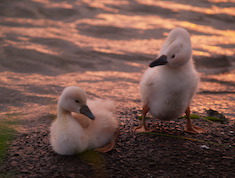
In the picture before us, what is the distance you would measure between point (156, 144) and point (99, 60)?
5.58m

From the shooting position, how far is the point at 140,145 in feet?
13.9

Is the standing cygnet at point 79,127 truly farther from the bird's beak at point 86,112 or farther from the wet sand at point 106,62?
the wet sand at point 106,62

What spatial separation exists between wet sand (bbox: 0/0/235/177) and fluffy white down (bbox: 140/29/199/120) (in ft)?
1.05

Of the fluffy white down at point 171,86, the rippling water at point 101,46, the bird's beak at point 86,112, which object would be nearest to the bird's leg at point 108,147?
the bird's beak at point 86,112

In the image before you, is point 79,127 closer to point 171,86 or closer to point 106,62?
point 171,86

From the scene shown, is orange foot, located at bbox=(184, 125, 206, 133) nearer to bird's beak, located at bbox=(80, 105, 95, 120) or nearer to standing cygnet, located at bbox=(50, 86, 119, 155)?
standing cygnet, located at bbox=(50, 86, 119, 155)

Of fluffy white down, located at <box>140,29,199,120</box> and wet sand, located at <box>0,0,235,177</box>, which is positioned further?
fluffy white down, located at <box>140,29,199,120</box>

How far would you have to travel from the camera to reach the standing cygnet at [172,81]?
14.4 feet

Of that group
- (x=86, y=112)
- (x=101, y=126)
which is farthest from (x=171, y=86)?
(x=86, y=112)

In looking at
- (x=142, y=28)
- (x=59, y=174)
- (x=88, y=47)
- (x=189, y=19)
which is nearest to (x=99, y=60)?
(x=88, y=47)

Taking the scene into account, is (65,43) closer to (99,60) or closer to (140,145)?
(99,60)

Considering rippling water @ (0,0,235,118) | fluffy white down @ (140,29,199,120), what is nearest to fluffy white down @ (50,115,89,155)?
fluffy white down @ (140,29,199,120)

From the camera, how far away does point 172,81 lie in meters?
4.44

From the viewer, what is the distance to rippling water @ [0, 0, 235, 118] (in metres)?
7.34
